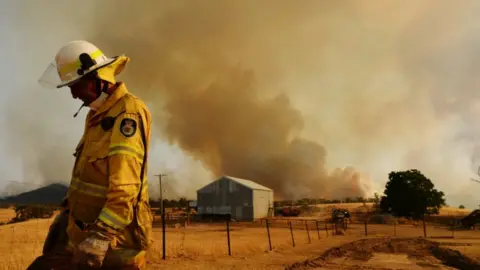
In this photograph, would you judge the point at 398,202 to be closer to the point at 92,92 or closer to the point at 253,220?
the point at 253,220

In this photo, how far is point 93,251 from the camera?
6.86 feet

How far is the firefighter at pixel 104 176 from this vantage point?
2.19 m

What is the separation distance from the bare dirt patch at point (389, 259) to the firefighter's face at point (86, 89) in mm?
12657

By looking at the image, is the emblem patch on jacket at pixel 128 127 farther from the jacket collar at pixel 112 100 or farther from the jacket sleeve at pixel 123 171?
the jacket collar at pixel 112 100

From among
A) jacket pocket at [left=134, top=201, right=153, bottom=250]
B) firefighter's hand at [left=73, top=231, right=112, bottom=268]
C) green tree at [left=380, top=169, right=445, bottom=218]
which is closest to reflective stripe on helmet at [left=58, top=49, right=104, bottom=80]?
jacket pocket at [left=134, top=201, right=153, bottom=250]

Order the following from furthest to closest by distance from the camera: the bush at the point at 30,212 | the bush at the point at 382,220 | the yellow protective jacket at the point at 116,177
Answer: the bush at the point at 382,220, the bush at the point at 30,212, the yellow protective jacket at the point at 116,177

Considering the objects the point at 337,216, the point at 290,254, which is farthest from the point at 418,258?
the point at 337,216

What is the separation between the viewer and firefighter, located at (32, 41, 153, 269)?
219 centimetres

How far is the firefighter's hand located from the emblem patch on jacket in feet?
1.79

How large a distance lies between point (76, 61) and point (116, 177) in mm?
830

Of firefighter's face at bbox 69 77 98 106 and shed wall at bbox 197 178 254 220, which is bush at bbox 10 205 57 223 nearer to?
shed wall at bbox 197 178 254 220

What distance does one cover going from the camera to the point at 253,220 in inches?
2317

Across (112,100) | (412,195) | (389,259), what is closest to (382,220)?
(412,195)

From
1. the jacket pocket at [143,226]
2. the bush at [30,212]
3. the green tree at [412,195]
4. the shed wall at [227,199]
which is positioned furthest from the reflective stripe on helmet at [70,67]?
the green tree at [412,195]
